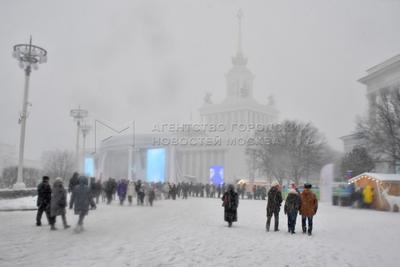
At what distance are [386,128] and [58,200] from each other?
103 feet

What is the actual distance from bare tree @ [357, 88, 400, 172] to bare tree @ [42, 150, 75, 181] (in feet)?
143

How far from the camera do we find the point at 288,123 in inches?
2336

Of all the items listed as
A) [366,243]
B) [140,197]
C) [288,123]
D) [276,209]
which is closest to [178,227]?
[276,209]

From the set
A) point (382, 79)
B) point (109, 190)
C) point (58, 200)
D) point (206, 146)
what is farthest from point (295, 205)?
point (206, 146)

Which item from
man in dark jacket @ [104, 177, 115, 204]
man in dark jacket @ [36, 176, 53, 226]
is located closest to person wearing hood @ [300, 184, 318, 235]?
man in dark jacket @ [36, 176, 53, 226]

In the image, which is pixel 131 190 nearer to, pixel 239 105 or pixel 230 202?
pixel 230 202

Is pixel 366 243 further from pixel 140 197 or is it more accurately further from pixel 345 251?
pixel 140 197

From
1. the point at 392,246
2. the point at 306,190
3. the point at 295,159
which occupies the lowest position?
the point at 392,246

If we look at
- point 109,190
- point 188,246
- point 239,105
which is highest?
point 239,105

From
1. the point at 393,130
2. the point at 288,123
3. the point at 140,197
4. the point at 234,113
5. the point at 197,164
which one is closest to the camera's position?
the point at 140,197

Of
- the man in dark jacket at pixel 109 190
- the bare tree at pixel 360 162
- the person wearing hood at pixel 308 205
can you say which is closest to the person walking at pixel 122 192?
the man in dark jacket at pixel 109 190

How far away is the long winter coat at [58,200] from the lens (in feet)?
44.5

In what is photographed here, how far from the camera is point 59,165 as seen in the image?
88.9m

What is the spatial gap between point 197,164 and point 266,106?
34.9 m
